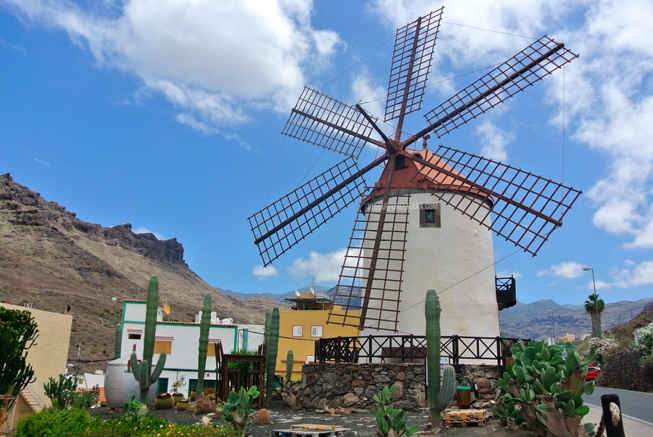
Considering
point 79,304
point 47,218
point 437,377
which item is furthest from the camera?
point 47,218

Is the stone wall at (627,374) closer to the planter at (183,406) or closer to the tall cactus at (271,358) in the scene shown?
the tall cactus at (271,358)

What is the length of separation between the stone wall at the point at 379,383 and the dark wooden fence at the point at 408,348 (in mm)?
418

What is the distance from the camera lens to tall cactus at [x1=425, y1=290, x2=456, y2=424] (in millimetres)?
10258

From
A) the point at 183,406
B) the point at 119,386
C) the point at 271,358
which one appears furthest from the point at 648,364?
the point at 119,386

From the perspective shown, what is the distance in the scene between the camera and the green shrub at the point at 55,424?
33.6ft

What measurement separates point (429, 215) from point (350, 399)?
259 inches

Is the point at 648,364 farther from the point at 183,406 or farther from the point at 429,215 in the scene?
the point at 183,406

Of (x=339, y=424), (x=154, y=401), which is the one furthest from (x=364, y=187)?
(x=154, y=401)

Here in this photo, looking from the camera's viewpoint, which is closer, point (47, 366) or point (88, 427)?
point (88, 427)

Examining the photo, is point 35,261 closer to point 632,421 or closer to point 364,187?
point 364,187

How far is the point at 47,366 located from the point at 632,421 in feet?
59.9

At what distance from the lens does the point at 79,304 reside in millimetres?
54938

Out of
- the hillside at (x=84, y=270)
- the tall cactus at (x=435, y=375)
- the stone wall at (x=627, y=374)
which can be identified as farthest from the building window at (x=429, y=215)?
the hillside at (x=84, y=270)

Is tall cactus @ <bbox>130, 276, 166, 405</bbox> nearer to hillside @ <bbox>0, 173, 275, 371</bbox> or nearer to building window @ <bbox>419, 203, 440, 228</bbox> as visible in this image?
building window @ <bbox>419, 203, 440, 228</bbox>
